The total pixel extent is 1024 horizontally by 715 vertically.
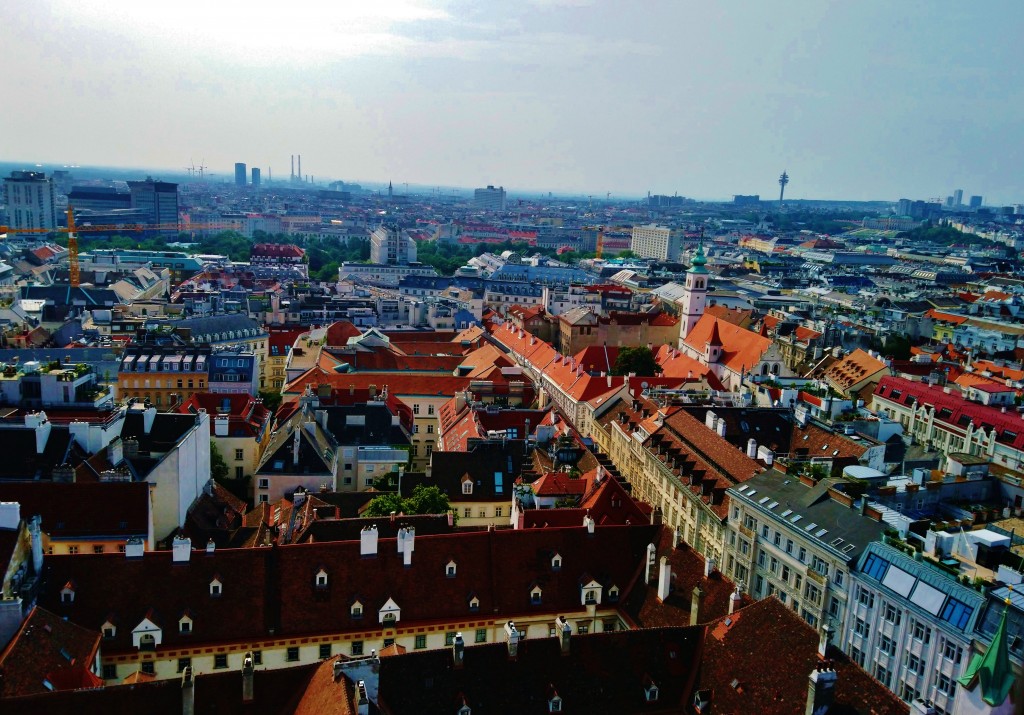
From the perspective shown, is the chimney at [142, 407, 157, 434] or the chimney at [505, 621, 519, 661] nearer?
the chimney at [505, 621, 519, 661]

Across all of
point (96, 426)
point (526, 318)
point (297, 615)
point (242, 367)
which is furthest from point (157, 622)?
point (526, 318)

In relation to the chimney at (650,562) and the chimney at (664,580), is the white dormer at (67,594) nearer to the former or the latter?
the chimney at (650,562)

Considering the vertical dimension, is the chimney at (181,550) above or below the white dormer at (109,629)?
above

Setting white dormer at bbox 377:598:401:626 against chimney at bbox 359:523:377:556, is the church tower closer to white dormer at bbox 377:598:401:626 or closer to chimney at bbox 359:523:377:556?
chimney at bbox 359:523:377:556

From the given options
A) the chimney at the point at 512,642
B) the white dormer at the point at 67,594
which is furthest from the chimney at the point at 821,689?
the white dormer at the point at 67,594

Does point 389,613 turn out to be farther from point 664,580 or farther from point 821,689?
point 821,689

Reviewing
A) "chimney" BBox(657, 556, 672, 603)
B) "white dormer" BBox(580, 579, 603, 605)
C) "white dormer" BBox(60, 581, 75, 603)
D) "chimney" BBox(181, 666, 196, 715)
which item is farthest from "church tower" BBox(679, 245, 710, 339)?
"chimney" BBox(181, 666, 196, 715)
